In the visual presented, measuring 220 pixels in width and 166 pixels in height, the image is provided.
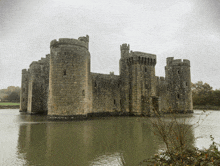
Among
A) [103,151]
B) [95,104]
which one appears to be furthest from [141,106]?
[103,151]

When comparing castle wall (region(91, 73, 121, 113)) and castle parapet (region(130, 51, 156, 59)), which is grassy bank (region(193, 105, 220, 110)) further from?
castle wall (region(91, 73, 121, 113))

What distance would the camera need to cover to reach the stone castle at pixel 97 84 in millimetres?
16438

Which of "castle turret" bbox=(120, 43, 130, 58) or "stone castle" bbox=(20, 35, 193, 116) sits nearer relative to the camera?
"stone castle" bbox=(20, 35, 193, 116)

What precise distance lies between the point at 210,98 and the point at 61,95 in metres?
43.0

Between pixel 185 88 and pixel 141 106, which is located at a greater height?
pixel 185 88

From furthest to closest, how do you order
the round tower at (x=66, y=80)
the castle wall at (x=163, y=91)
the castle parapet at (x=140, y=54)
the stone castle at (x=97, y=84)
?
1. the castle wall at (x=163, y=91)
2. the castle parapet at (x=140, y=54)
3. the stone castle at (x=97, y=84)
4. the round tower at (x=66, y=80)

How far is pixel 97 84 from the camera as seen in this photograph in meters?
22.5

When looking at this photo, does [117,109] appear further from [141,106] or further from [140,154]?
[140,154]

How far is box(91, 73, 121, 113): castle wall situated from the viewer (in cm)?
2225

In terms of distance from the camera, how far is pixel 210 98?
43.7 meters

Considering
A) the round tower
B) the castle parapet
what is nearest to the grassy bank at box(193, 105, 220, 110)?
the castle parapet

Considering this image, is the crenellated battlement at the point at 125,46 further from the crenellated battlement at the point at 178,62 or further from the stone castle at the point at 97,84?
the crenellated battlement at the point at 178,62

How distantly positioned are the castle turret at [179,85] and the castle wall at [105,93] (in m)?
10.6

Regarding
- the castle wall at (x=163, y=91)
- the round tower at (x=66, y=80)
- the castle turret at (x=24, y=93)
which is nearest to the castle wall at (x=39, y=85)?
the castle turret at (x=24, y=93)
